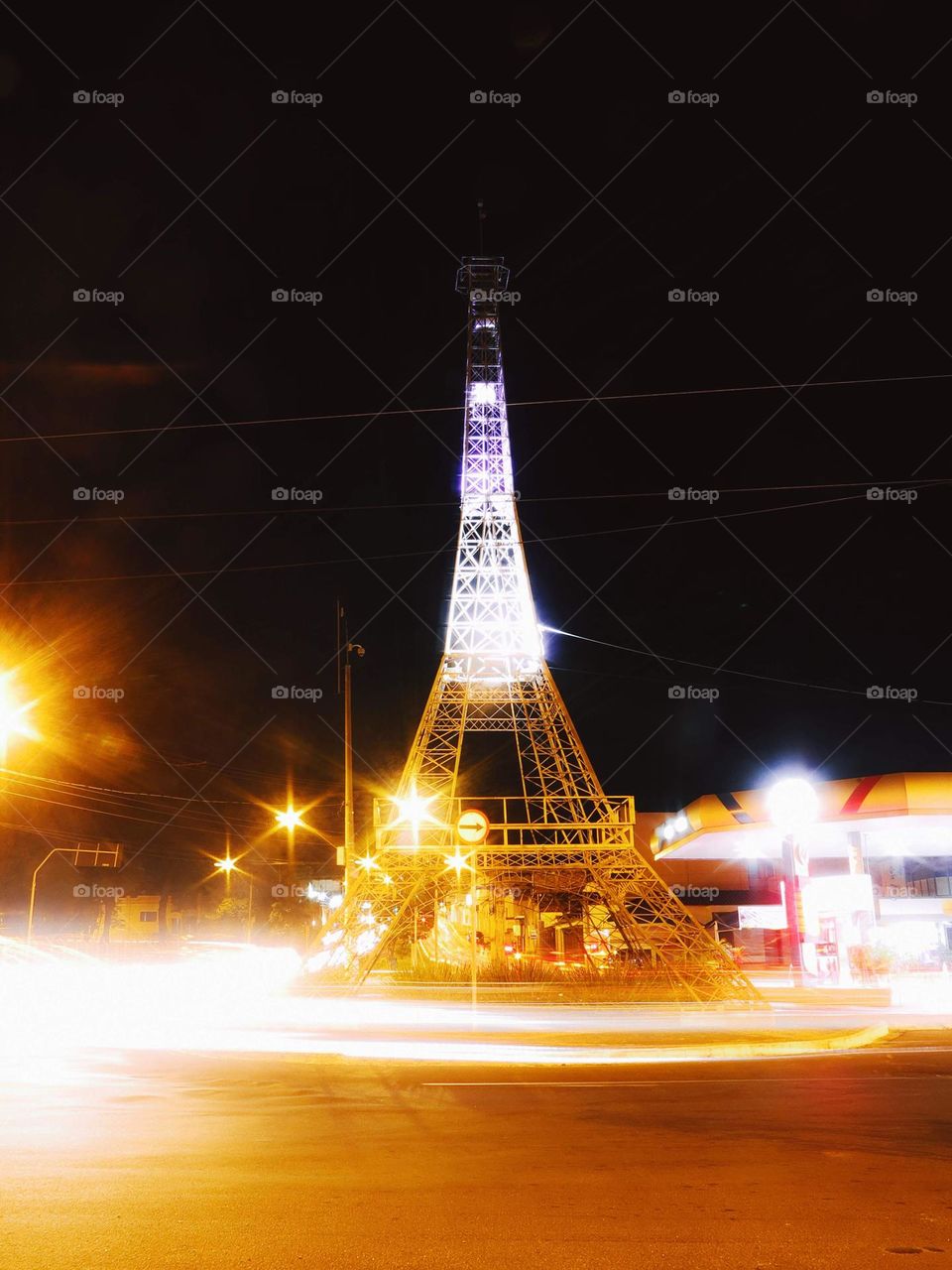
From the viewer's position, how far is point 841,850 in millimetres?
42312

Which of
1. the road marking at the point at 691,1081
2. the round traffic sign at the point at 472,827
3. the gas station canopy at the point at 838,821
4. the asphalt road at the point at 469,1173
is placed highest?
the gas station canopy at the point at 838,821

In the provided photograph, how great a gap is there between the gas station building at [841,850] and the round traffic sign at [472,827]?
16841 millimetres

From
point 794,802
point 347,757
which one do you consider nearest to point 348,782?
point 347,757

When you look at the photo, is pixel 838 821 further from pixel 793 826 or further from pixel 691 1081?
pixel 691 1081

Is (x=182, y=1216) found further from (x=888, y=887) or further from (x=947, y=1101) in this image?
(x=888, y=887)

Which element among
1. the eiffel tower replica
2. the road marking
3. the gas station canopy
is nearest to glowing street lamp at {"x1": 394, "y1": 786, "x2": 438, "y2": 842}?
the eiffel tower replica

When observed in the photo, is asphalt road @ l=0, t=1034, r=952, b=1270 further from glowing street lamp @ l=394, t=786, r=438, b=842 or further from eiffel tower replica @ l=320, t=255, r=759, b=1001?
glowing street lamp @ l=394, t=786, r=438, b=842

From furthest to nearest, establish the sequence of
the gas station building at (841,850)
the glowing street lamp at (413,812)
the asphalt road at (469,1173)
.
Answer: the gas station building at (841,850)
the glowing street lamp at (413,812)
the asphalt road at (469,1173)

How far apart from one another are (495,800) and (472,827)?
1480 cm

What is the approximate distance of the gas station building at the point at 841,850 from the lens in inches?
1163

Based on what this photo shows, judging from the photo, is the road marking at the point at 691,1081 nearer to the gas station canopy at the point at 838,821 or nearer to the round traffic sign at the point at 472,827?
the round traffic sign at the point at 472,827

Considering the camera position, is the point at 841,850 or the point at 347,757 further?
the point at 841,850

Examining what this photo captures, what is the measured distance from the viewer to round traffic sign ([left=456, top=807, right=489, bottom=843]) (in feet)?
49.3

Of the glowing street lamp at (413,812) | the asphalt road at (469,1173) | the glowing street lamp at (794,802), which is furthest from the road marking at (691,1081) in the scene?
the glowing street lamp at (794,802)
